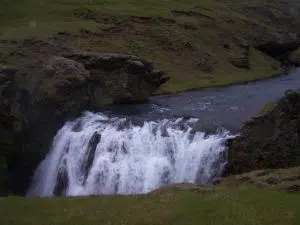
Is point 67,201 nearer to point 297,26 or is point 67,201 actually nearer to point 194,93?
point 194,93

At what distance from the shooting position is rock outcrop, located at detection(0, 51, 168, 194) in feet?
159

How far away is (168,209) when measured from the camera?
78.6 feet

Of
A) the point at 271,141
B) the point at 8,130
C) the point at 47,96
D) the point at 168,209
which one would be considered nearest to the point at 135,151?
the point at 271,141

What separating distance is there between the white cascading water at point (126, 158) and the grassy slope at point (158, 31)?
81.8 feet

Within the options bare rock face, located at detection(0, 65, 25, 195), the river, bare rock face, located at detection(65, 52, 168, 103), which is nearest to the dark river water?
the river

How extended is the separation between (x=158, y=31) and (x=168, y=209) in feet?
238

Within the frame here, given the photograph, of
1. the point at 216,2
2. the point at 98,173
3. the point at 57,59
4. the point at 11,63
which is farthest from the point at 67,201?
the point at 216,2

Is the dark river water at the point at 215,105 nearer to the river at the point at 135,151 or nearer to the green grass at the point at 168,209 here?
the river at the point at 135,151

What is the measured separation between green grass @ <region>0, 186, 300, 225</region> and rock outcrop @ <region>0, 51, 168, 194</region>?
21.9m

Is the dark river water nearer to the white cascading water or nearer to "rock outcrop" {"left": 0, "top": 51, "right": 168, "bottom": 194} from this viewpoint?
"rock outcrop" {"left": 0, "top": 51, "right": 168, "bottom": 194}

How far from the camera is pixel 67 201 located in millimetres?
26625

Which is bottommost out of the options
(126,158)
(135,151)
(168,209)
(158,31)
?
(126,158)

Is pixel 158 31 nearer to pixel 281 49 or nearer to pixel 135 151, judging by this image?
pixel 281 49

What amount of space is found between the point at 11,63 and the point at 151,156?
27.8 m
